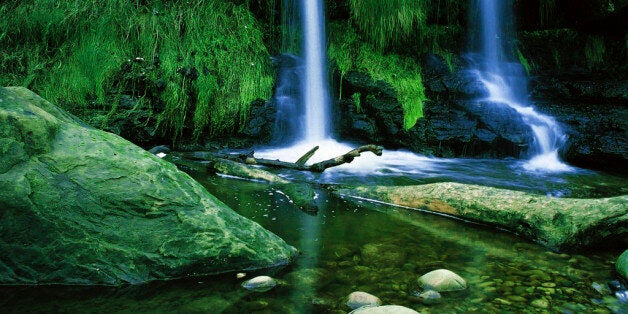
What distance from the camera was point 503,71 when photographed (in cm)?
998

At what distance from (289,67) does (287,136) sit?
5.64ft

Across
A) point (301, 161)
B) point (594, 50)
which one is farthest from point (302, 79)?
point (594, 50)

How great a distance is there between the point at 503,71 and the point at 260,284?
30.3 feet

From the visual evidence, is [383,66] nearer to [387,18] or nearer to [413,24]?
[387,18]

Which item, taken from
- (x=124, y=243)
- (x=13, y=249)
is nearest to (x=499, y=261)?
(x=124, y=243)

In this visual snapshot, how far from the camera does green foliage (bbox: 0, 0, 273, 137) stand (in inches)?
303

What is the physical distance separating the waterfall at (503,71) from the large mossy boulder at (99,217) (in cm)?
757

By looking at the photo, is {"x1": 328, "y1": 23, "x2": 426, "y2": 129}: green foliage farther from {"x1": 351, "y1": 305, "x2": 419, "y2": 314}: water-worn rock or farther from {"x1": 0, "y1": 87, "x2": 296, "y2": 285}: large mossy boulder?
{"x1": 351, "y1": 305, "x2": 419, "y2": 314}: water-worn rock

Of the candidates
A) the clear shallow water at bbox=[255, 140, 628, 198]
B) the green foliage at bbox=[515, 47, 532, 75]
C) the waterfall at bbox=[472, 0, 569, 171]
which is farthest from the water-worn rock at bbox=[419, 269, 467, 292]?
the green foliage at bbox=[515, 47, 532, 75]

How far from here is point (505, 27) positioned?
10258 mm

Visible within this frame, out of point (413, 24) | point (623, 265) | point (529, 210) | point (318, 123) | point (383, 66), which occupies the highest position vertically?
point (413, 24)

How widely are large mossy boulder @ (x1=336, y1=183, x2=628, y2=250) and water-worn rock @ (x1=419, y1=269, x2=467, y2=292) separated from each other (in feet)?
4.11

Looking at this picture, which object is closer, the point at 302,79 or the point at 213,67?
the point at 213,67

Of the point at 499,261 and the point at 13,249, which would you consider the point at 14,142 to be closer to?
the point at 13,249
